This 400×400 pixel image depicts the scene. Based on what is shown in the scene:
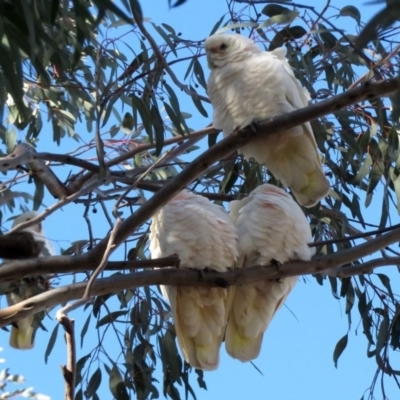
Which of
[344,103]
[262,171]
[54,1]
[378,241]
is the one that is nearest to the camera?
[54,1]

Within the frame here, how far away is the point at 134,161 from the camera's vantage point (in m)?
3.20

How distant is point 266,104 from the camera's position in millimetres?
2482

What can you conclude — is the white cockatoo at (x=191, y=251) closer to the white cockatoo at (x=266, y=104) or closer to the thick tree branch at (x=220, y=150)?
the white cockatoo at (x=266, y=104)

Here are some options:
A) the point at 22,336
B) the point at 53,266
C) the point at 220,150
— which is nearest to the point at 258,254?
the point at 220,150

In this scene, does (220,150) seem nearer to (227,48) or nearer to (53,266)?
(53,266)

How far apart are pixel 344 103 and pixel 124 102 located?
1.58 m

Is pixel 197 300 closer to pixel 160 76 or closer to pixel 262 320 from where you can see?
pixel 262 320

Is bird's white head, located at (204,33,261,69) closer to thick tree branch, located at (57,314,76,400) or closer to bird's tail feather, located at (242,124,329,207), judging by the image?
bird's tail feather, located at (242,124,329,207)

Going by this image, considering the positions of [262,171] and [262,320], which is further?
[262,171]

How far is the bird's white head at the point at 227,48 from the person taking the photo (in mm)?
2678

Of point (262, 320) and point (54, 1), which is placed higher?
point (54, 1)

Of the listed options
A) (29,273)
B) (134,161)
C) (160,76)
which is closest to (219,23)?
(160,76)

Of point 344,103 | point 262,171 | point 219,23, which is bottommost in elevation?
point 344,103

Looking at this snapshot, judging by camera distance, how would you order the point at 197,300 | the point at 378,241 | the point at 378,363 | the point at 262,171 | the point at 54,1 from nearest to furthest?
the point at 54,1 < the point at 378,241 < the point at 197,300 < the point at 378,363 < the point at 262,171
